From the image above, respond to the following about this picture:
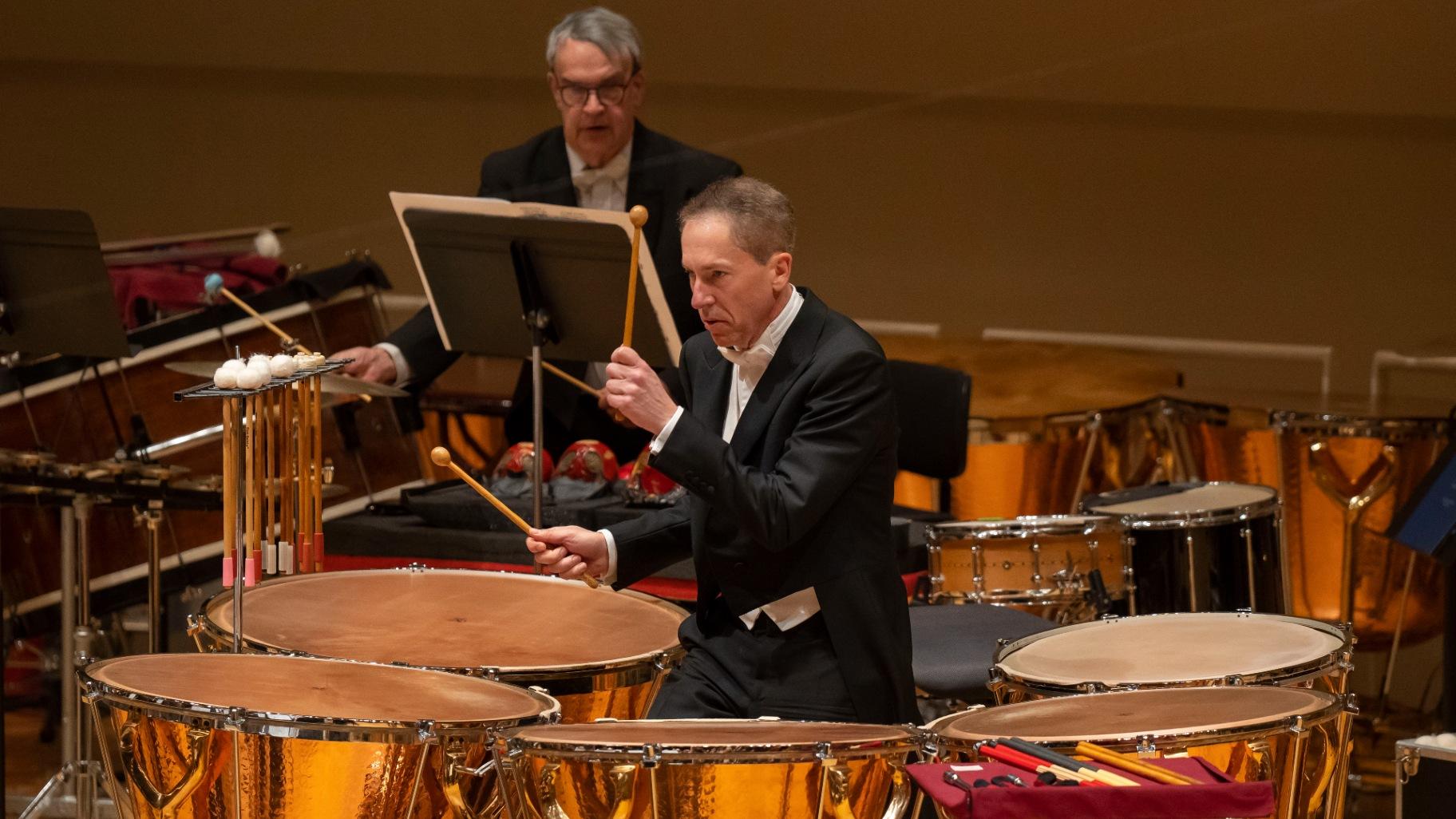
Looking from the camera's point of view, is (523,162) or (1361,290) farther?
(1361,290)

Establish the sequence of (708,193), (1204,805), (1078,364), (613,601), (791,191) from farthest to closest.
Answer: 1. (791,191)
2. (1078,364)
3. (613,601)
4. (708,193)
5. (1204,805)

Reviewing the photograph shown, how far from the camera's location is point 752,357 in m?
2.52

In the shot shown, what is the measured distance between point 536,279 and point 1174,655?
1.32m

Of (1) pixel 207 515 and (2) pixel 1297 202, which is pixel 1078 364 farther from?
(1) pixel 207 515

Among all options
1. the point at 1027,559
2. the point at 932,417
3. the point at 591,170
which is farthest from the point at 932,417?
the point at 591,170

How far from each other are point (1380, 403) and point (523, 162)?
8.61ft

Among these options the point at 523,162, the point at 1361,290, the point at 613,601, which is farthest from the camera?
the point at 1361,290

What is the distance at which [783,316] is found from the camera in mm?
2514

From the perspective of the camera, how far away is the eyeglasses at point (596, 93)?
3.73 meters

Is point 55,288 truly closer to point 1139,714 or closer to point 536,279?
point 536,279

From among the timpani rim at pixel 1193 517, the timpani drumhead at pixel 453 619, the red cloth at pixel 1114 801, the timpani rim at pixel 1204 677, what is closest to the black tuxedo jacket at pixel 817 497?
the timpani rim at pixel 1204 677

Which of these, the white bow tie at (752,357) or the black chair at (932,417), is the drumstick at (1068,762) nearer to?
the white bow tie at (752,357)

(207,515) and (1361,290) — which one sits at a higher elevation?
(1361,290)

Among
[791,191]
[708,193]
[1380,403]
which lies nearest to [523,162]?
[708,193]
